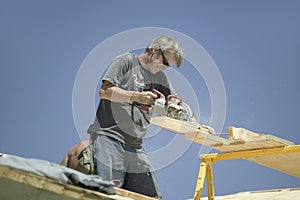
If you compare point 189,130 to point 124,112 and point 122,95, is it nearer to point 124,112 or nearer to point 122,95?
point 124,112

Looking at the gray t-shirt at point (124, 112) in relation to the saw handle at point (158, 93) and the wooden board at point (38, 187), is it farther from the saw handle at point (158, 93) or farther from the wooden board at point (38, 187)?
the wooden board at point (38, 187)

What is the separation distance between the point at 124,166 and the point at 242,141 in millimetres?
1637

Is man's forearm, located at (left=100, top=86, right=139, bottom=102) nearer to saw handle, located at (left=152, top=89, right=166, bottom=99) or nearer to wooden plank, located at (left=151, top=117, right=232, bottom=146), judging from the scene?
saw handle, located at (left=152, top=89, right=166, bottom=99)

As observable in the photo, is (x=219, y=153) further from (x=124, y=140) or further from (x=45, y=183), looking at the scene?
(x=45, y=183)

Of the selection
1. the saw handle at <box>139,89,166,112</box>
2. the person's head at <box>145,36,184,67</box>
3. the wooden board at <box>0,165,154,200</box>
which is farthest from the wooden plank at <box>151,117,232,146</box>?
the wooden board at <box>0,165,154,200</box>

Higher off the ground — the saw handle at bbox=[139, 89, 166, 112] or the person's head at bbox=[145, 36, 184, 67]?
the person's head at bbox=[145, 36, 184, 67]

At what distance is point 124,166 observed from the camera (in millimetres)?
4312

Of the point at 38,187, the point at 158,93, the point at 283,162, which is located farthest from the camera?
the point at 283,162

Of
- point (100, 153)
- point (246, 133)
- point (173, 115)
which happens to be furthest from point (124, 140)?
point (246, 133)

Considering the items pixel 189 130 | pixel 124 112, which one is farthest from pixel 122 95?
pixel 189 130

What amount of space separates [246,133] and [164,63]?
1353mm

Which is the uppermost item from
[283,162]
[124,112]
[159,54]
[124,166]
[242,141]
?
[159,54]

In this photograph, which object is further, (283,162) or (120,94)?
(283,162)

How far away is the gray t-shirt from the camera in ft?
14.2
